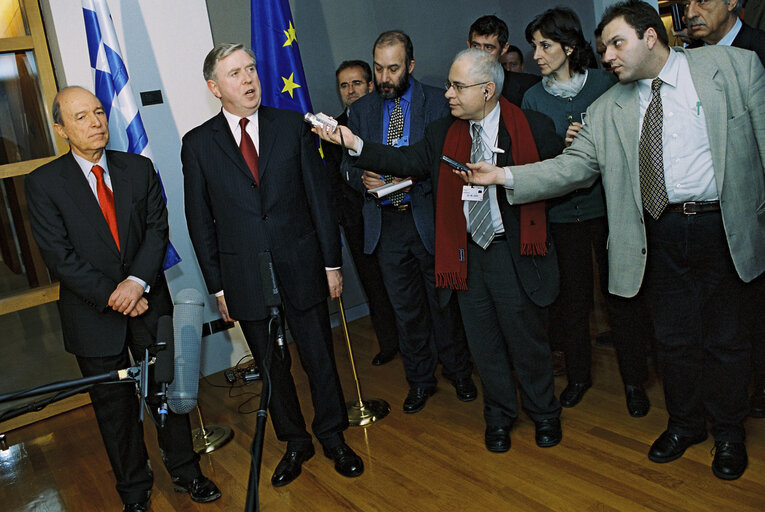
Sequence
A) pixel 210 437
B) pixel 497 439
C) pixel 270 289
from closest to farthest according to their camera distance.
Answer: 1. pixel 270 289
2. pixel 497 439
3. pixel 210 437

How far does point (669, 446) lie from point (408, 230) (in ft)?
5.11

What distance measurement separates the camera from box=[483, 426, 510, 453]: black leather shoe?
2896 mm

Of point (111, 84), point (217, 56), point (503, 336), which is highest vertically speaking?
point (111, 84)

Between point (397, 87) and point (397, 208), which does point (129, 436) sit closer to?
point (397, 208)

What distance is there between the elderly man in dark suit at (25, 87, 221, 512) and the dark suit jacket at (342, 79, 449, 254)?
1.05 metres

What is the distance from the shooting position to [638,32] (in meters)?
2.32

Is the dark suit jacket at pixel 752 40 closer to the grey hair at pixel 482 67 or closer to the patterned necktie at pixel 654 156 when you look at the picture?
the patterned necktie at pixel 654 156

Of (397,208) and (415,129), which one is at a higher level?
(415,129)

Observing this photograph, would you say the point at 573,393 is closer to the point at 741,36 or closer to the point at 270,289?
the point at 741,36

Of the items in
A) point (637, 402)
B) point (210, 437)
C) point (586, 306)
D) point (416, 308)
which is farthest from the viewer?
point (210, 437)

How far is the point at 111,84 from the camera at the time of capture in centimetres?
365

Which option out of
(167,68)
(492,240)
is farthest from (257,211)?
(167,68)

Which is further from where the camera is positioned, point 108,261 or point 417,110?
point 417,110

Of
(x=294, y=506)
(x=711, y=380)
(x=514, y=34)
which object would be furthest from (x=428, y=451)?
(x=514, y=34)
